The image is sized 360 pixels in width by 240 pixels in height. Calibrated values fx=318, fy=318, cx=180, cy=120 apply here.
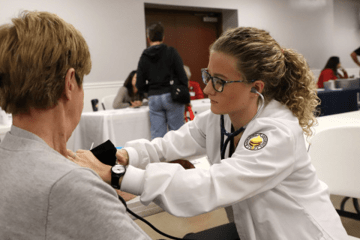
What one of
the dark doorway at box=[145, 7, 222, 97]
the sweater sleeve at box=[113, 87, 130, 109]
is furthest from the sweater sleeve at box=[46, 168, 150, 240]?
the dark doorway at box=[145, 7, 222, 97]

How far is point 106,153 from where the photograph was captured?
101cm

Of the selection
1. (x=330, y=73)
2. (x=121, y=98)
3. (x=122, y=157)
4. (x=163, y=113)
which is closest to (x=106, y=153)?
(x=122, y=157)

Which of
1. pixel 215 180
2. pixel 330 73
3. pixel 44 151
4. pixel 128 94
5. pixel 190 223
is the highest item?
pixel 330 73

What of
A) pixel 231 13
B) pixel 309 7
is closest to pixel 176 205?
pixel 231 13

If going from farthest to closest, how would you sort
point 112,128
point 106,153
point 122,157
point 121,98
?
point 121,98
point 112,128
point 122,157
point 106,153

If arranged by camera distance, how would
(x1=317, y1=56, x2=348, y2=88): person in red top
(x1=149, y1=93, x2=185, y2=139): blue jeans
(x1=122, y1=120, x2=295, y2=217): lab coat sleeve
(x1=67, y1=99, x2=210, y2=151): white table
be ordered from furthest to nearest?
1. (x1=317, y1=56, x2=348, y2=88): person in red top
2. (x1=149, y1=93, x2=185, y2=139): blue jeans
3. (x1=67, y1=99, x2=210, y2=151): white table
4. (x1=122, y1=120, x2=295, y2=217): lab coat sleeve

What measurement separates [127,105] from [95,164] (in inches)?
135

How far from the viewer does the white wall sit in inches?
230

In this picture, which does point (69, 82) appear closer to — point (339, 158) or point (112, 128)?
point (339, 158)

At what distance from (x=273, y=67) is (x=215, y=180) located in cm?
42

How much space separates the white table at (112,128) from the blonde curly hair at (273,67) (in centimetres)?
243

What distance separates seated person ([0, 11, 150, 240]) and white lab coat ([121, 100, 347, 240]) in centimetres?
25

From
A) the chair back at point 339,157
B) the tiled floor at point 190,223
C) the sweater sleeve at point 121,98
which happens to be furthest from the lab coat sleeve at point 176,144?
the sweater sleeve at point 121,98

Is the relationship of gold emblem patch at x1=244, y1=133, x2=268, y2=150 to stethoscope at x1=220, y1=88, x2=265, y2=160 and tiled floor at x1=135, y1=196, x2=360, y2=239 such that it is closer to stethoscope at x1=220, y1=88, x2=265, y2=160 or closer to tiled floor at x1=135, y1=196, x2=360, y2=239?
stethoscope at x1=220, y1=88, x2=265, y2=160
